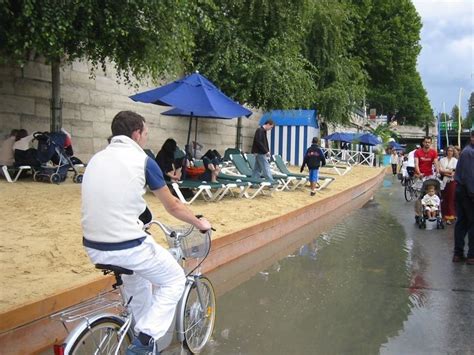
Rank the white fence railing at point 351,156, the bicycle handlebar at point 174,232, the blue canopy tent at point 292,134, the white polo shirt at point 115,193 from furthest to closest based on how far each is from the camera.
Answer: the white fence railing at point 351,156 → the blue canopy tent at point 292,134 → the bicycle handlebar at point 174,232 → the white polo shirt at point 115,193

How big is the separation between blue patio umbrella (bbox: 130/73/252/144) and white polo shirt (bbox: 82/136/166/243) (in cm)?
713

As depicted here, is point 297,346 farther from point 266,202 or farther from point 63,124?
point 63,124

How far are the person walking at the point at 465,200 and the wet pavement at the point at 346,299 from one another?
297 millimetres

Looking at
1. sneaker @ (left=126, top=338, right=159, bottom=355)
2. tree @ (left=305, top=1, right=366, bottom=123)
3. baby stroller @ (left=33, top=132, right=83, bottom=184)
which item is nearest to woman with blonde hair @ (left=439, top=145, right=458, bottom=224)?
baby stroller @ (left=33, top=132, right=83, bottom=184)

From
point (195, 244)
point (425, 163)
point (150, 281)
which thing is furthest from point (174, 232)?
point (425, 163)

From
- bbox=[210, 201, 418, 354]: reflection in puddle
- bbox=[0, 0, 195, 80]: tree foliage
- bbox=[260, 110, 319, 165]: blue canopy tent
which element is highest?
bbox=[0, 0, 195, 80]: tree foliage

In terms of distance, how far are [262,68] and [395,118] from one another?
228ft

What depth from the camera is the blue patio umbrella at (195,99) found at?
1035 cm

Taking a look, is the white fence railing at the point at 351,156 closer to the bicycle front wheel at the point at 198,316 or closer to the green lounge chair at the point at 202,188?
the green lounge chair at the point at 202,188

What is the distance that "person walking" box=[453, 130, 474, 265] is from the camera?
24.9 ft

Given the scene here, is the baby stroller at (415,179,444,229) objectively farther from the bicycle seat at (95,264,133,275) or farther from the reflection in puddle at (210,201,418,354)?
the bicycle seat at (95,264,133,275)

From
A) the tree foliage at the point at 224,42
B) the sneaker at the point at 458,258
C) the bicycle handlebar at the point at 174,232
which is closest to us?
the bicycle handlebar at the point at 174,232

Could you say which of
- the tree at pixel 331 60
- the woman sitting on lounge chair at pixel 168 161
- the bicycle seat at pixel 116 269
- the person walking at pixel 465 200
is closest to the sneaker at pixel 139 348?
the bicycle seat at pixel 116 269

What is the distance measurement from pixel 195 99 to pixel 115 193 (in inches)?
298
